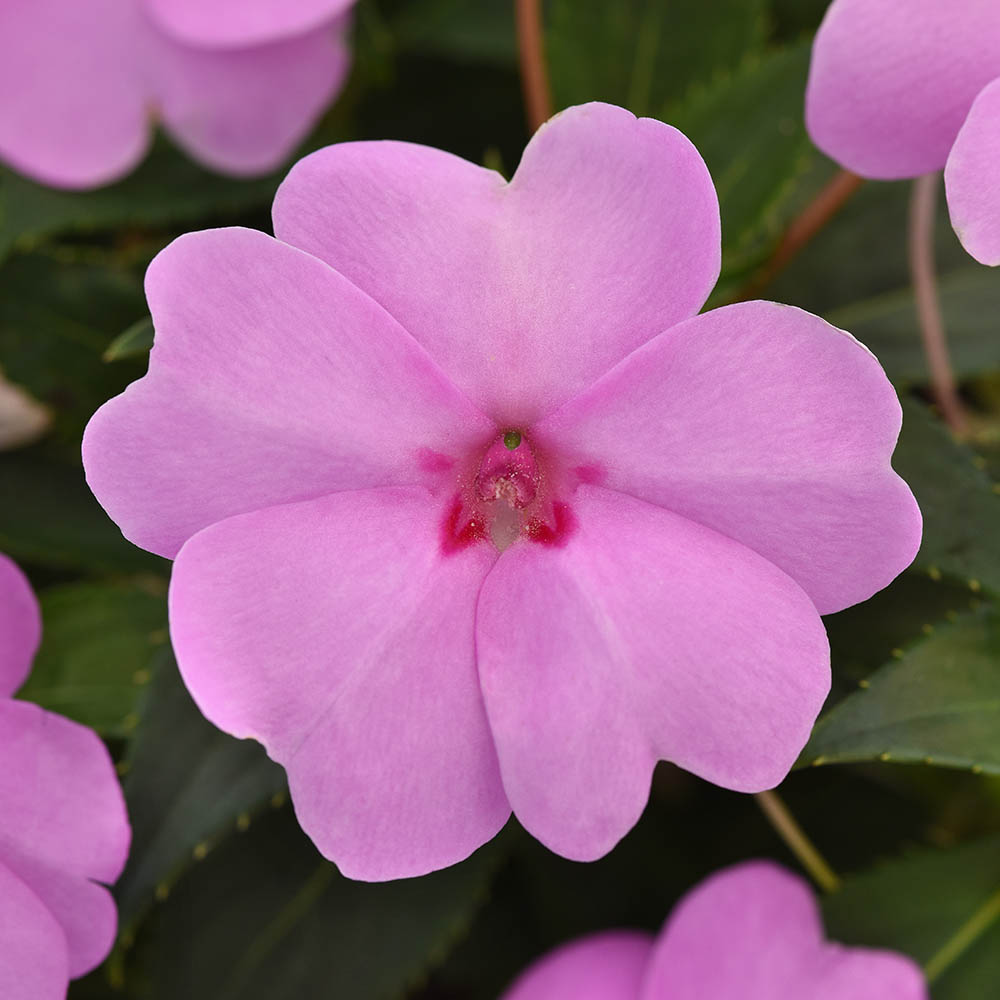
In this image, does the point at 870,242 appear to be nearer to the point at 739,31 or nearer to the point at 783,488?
the point at 739,31

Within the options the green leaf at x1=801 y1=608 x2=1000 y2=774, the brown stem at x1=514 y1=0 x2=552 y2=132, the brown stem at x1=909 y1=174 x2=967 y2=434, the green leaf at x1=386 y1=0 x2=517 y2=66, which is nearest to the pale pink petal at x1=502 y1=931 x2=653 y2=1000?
the green leaf at x1=801 y1=608 x2=1000 y2=774

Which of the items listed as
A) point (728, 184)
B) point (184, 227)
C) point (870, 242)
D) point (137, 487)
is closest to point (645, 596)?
point (137, 487)

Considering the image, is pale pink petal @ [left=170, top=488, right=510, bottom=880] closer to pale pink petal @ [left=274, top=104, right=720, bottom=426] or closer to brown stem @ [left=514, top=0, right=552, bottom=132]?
pale pink petal @ [left=274, top=104, right=720, bottom=426]

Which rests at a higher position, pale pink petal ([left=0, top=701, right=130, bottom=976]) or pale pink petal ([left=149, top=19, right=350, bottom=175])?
pale pink petal ([left=149, top=19, right=350, bottom=175])

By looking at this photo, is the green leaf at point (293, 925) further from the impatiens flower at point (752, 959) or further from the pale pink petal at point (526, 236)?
the pale pink petal at point (526, 236)

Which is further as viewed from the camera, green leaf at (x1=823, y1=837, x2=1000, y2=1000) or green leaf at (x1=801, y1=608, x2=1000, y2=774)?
green leaf at (x1=823, y1=837, x2=1000, y2=1000)

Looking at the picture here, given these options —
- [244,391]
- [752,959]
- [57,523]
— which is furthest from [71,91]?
[752,959]
